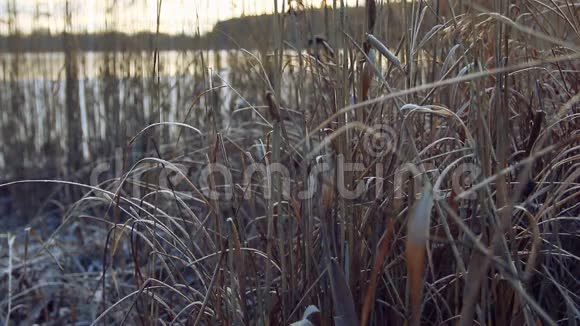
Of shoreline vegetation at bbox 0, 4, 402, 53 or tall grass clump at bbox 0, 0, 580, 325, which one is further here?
shoreline vegetation at bbox 0, 4, 402, 53

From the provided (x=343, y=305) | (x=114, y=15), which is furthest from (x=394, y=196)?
(x=114, y=15)

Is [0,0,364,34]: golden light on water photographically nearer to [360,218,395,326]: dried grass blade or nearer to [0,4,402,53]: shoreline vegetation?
[0,4,402,53]: shoreline vegetation

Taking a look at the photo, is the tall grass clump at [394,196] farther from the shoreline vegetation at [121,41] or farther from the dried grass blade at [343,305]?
the shoreline vegetation at [121,41]

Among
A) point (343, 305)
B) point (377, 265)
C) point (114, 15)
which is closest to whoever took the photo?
point (377, 265)

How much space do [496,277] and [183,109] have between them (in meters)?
1.68

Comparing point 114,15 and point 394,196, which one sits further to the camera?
Result: point 114,15

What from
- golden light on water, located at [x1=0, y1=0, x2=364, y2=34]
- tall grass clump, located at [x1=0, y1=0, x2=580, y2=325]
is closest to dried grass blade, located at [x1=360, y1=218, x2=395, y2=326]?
tall grass clump, located at [x1=0, y1=0, x2=580, y2=325]

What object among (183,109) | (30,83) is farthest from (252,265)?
(30,83)

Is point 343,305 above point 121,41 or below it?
below

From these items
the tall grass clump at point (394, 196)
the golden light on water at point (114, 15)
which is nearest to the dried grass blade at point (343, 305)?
the tall grass clump at point (394, 196)

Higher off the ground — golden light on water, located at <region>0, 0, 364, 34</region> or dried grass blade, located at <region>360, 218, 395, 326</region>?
golden light on water, located at <region>0, 0, 364, 34</region>

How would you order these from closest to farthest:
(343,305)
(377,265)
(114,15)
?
1. (377,265)
2. (343,305)
3. (114,15)

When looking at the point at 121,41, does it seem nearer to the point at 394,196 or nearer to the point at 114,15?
the point at 114,15

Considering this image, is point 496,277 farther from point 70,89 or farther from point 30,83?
point 30,83
